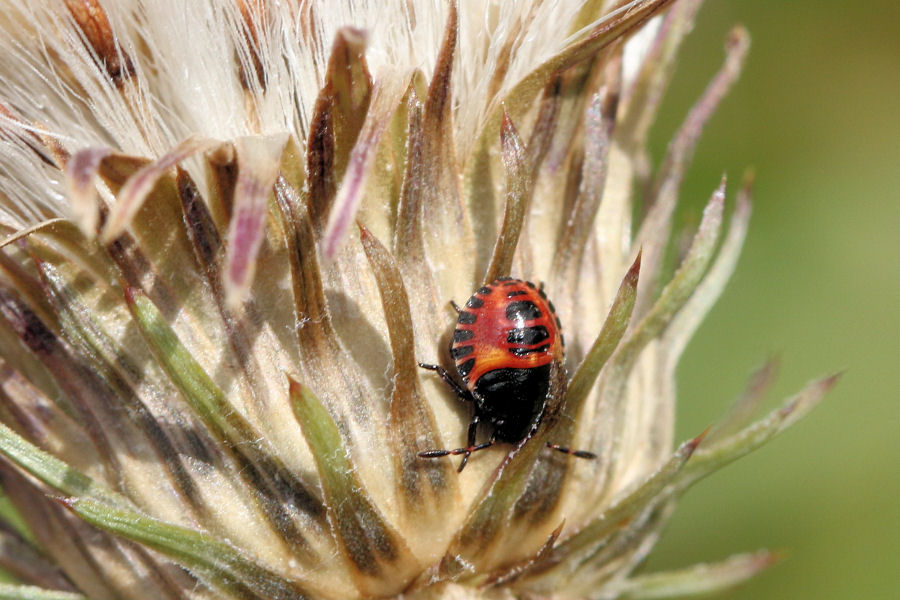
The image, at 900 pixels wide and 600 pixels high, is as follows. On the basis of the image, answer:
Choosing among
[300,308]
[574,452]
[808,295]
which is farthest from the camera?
[808,295]

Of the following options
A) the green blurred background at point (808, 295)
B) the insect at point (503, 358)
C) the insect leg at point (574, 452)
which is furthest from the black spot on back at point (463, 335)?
the green blurred background at point (808, 295)

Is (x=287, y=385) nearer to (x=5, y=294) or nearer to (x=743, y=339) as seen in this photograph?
(x=5, y=294)

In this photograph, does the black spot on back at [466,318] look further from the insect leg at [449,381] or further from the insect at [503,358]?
the insect leg at [449,381]

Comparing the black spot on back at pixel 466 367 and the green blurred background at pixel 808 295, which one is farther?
the green blurred background at pixel 808 295

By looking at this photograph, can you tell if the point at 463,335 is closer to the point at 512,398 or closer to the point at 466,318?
the point at 466,318

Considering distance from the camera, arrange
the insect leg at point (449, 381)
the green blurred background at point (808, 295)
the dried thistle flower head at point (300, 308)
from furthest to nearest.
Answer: the green blurred background at point (808, 295), the insect leg at point (449, 381), the dried thistle flower head at point (300, 308)

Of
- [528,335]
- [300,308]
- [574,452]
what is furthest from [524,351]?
[300,308]

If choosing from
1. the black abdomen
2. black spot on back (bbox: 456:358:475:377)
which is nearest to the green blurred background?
the black abdomen
